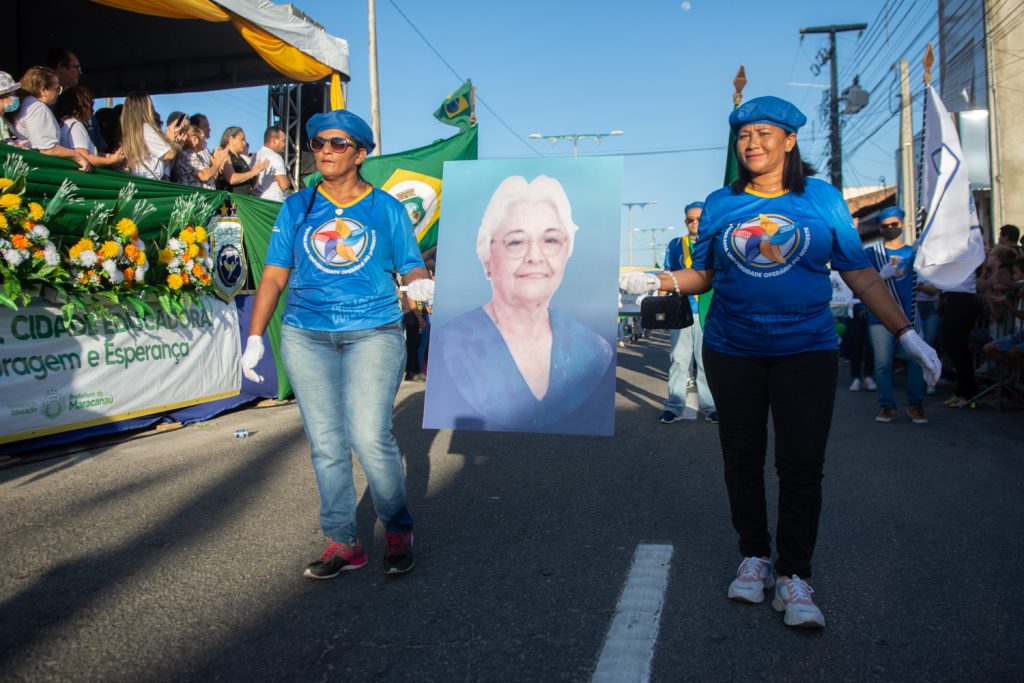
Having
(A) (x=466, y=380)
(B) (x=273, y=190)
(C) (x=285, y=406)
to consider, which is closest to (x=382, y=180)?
(B) (x=273, y=190)

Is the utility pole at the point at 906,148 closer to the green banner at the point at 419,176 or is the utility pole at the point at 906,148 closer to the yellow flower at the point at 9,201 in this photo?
the green banner at the point at 419,176

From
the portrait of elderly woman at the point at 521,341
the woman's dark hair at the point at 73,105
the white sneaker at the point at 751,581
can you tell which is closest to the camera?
the white sneaker at the point at 751,581

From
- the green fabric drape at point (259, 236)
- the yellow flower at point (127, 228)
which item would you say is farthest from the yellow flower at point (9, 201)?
the green fabric drape at point (259, 236)

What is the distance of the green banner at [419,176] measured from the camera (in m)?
9.72

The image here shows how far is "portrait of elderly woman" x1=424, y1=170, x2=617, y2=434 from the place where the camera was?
143 inches

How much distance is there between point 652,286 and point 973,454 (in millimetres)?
4086

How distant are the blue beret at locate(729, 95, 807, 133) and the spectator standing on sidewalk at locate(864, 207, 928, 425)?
5.02m

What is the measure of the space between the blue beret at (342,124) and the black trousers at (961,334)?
7.85 m

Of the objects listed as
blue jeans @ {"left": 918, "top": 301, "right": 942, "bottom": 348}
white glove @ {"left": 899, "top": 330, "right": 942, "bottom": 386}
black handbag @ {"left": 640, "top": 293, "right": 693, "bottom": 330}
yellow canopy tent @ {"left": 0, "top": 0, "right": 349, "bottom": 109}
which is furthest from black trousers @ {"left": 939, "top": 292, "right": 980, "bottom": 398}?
yellow canopy tent @ {"left": 0, "top": 0, "right": 349, "bottom": 109}

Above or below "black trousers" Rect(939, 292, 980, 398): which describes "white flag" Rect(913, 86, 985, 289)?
above

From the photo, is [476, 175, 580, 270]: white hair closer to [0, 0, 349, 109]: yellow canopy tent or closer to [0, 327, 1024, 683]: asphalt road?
[0, 327, 1024, 683]: asphalt road

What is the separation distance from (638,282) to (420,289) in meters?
0.94

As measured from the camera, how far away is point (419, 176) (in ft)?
32.2

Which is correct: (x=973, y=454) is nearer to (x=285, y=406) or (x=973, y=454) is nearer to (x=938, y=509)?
(x=938, y=509)
